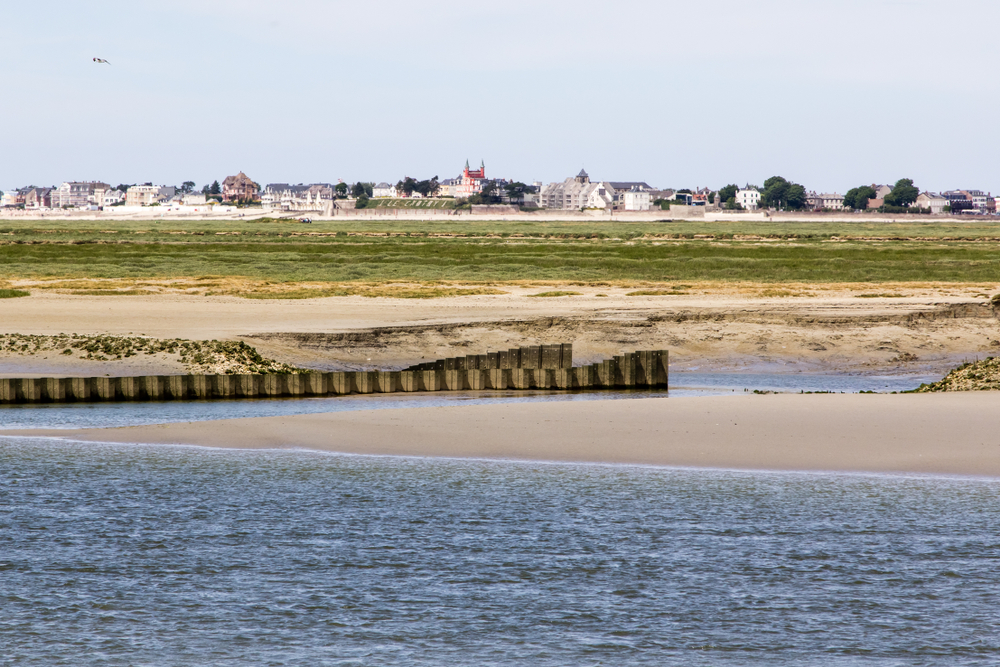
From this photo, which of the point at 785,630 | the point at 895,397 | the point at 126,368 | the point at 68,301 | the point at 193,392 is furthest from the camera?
the point at 68,301

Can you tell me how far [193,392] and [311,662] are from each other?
16.8 m

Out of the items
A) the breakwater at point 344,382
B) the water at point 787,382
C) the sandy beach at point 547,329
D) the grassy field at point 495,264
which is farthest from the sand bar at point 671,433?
the grassy field at point 495,264

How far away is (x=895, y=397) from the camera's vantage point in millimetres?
22750

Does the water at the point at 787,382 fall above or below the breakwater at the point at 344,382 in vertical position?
below

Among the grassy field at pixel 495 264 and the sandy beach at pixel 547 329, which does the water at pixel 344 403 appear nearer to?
the sandy beach at pixel 547 329

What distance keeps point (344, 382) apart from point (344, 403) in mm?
1471

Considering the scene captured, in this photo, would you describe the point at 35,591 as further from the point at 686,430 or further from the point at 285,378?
the point at 285,378

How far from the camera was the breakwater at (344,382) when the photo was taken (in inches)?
948

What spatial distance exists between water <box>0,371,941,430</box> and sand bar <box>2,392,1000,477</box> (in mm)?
1919

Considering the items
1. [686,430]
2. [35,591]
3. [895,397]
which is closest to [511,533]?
[35,591]

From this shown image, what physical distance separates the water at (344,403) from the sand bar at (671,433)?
1.92 meters

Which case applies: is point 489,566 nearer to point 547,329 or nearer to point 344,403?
point 344,403

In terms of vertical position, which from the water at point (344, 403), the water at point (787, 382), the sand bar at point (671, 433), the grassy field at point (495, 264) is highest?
the grassy field at point (495, 264)

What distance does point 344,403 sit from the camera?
24.2 metres
